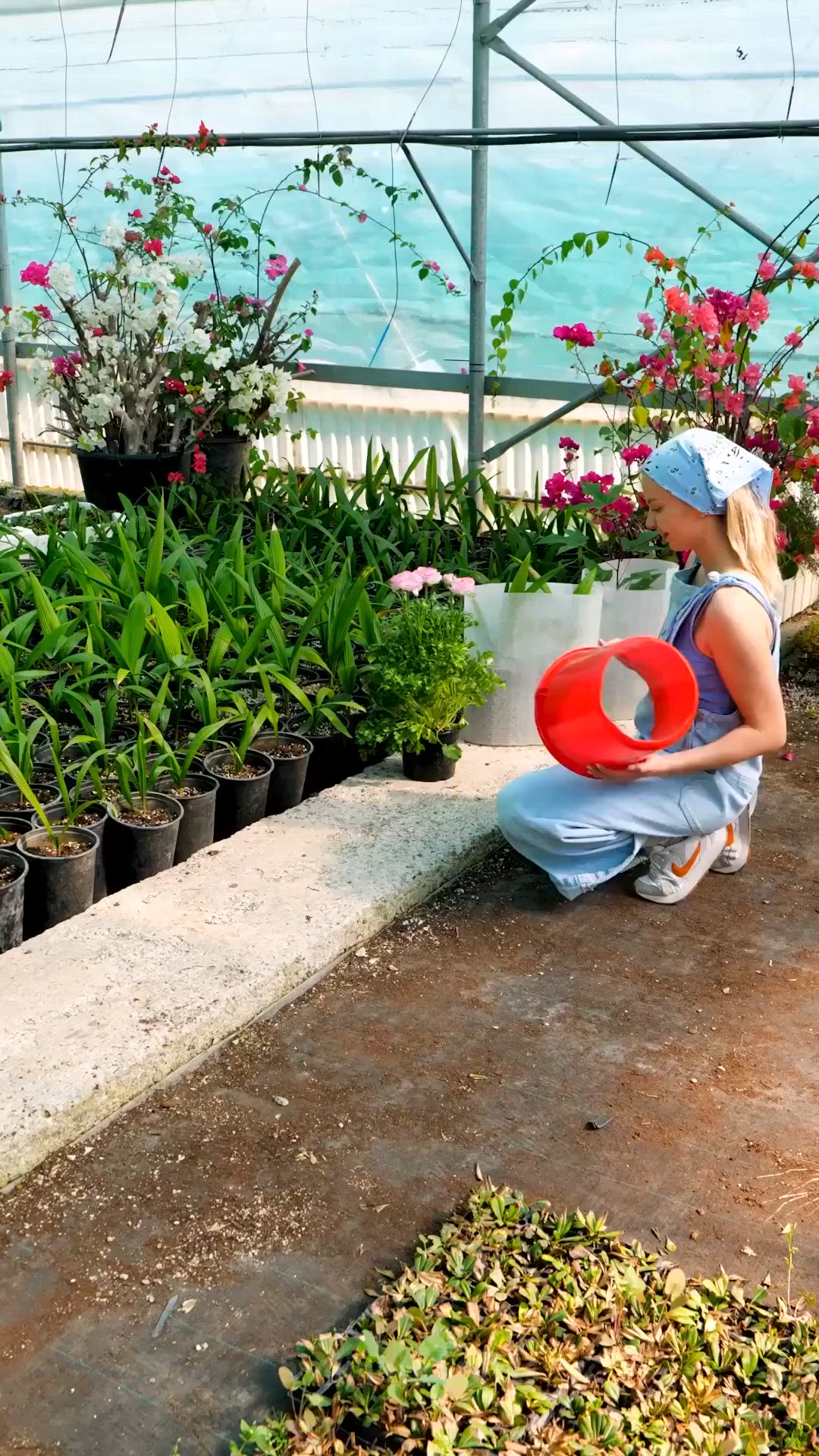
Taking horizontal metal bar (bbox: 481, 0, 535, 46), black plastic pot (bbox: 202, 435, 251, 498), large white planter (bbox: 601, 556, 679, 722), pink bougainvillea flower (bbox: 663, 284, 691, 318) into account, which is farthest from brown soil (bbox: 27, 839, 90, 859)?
horizontal metal bar (bbox: 481, 0, 535, 46)

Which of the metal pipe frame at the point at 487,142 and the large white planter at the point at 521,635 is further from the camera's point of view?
the metal pipe frame at the point at 487,142

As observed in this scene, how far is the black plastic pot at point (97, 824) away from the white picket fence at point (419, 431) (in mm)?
3435

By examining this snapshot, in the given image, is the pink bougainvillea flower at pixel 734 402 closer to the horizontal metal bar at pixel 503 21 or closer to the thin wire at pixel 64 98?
the horizontal metal bar at pixel 503 21

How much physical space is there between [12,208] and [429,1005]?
21.1 feet

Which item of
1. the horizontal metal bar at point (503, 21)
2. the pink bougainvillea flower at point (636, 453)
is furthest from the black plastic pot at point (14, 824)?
the horizontal metal bar at point (503, 21)

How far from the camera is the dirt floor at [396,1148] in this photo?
165 cm

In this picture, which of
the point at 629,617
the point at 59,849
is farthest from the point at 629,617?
the point at 59,849

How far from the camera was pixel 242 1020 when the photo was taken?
2373 millimetres

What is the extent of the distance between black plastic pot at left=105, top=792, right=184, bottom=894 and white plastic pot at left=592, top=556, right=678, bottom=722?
4.63ft

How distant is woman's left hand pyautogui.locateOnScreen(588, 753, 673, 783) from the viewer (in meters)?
2.71

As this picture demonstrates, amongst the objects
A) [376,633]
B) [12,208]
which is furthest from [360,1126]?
[12,208]

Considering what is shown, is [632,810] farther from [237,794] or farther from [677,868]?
[237,794]

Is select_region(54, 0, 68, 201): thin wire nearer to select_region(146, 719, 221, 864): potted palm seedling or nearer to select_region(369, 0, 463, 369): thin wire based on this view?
select_region(369, 0, 463, 369): thin wire

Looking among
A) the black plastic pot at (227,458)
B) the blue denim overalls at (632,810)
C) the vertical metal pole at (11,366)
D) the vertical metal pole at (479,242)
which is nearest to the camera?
the blue denim overalls at (632,810)
